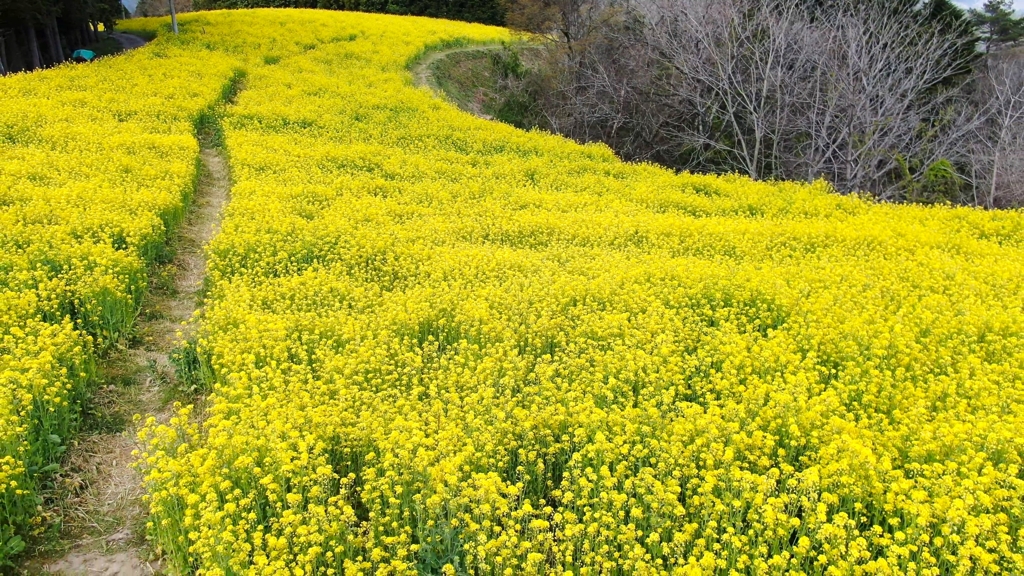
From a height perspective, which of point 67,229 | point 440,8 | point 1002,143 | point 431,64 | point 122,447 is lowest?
point 122,447

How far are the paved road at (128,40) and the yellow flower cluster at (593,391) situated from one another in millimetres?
26426

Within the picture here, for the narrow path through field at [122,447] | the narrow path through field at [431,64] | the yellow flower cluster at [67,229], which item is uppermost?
the narrow path through field at [431,64]

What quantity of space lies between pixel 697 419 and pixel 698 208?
978 cm

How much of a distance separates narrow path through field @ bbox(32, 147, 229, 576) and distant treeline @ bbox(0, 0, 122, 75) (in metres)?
23.2

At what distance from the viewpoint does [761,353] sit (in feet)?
24.1

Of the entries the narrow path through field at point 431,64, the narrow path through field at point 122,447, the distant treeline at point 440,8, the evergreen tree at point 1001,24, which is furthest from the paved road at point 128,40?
the evergreen tree at point 1001,24

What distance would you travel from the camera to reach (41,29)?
99.8 ft

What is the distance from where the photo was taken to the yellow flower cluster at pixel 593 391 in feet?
15.1

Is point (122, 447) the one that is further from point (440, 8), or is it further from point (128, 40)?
point (440, 8)

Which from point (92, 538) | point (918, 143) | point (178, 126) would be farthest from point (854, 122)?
point (92, 538)

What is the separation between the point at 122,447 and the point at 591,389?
4.49m

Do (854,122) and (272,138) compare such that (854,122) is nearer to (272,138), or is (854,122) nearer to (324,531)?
(272,138)

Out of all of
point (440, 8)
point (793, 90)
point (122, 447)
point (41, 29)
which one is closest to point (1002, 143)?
point (793, 90)

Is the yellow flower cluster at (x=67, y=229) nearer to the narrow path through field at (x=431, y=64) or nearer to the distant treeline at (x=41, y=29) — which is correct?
the distant treeline at (x=41, y=29)
